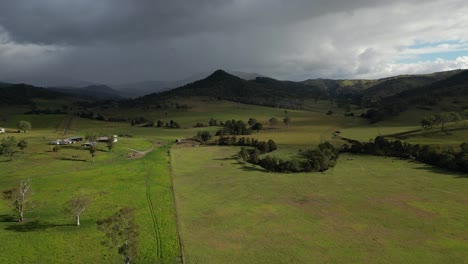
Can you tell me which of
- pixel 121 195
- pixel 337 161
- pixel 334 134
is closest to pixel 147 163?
pixel 121 195

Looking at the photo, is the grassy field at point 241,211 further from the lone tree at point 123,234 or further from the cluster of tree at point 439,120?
the cluster of tree at point 439,120

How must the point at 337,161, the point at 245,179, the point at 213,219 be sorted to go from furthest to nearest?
the point at 337,161, the point at 245,179, the point at 213,219

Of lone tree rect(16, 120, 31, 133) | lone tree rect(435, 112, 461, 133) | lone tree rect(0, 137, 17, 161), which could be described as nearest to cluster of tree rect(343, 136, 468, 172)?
lone tree rect(435, 112, 461, 133)

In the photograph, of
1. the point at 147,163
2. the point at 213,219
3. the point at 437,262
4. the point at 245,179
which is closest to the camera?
the point at 437,262

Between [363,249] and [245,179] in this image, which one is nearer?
[363,249]

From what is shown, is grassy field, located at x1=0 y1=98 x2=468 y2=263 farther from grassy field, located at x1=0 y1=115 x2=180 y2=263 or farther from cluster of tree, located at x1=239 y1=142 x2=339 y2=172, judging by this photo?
cluster of tree, located at x1=239 y1=142 x2=339 y2=172

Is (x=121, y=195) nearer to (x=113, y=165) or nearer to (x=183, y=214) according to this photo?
(x=183, y=214)

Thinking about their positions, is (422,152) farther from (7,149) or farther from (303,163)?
(7,149)
